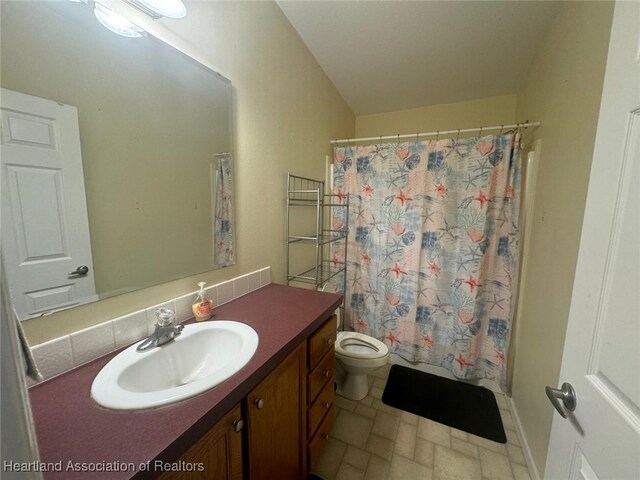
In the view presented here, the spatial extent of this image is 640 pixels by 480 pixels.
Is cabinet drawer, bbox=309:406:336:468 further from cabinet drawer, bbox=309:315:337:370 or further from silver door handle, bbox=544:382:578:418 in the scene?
silver door handle, bbox=544:382:578:418

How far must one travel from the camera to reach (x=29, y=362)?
427mm

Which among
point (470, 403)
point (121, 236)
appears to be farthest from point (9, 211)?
point (470, 403)

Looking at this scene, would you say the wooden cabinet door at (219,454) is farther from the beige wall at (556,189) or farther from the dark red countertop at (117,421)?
the beige wall at (556,189)

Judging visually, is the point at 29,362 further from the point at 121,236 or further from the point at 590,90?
the point at 590,90

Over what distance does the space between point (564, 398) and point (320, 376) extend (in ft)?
2.89

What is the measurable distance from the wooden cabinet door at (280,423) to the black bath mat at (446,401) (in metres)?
0.96

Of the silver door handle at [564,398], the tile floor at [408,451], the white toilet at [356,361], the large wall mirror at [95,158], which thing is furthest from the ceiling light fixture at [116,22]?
the tile floor at [408,451]

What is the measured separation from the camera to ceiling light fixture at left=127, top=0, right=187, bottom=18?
787 mm

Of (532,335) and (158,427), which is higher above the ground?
(158,427)

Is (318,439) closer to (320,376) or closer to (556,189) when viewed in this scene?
(320,376)

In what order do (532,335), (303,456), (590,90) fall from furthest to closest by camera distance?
(532,335), (303,456), (590,90)

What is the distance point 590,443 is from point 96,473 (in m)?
0.93

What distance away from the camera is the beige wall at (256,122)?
96 centimetres

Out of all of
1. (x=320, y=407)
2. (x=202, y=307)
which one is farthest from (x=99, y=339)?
(x=320, y=407)
